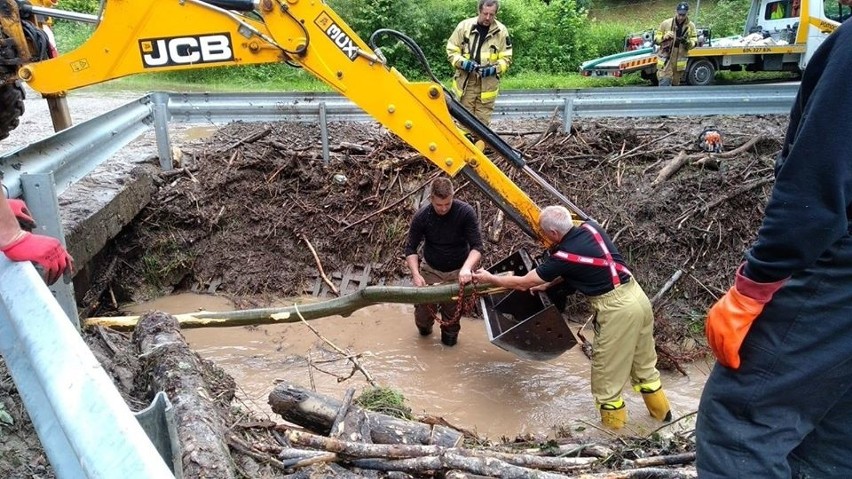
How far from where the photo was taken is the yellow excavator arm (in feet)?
13.1

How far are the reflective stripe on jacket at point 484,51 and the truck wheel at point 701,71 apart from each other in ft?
30.5

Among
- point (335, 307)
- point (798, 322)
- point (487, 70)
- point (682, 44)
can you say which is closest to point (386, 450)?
point (798, 322)

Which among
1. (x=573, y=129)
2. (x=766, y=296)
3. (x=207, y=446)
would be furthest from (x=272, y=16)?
(x=573, y=129)

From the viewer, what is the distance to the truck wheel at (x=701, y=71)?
1484 cm

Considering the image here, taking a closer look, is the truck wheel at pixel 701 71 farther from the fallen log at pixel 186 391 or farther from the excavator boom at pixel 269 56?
the fallen log at pixel 186 391

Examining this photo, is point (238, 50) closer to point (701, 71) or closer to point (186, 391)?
point (186, 391)

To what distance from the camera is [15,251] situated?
5.53ft

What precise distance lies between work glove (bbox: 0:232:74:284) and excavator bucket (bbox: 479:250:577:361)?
3.38m

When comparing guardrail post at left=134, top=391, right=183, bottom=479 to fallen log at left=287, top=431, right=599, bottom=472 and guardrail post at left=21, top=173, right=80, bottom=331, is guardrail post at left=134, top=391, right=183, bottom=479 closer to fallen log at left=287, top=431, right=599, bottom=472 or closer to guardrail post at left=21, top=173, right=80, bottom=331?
fallen log at left=287, top=431, right=599, bottom=472

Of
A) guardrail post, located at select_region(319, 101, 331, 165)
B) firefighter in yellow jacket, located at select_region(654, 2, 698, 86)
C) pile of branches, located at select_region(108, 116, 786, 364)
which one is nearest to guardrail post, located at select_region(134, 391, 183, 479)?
pile of branches, located at select_region(108, 116, 786, 364)

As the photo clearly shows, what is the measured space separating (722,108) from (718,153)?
0.63 metres

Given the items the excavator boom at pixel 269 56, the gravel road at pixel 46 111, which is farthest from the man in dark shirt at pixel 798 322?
the gravel road at pixel 46 111

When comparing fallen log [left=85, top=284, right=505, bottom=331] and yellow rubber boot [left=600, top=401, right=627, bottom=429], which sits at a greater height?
fallen log [left=85, top=284, right=505, bottom=331]

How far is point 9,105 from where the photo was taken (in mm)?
4344
